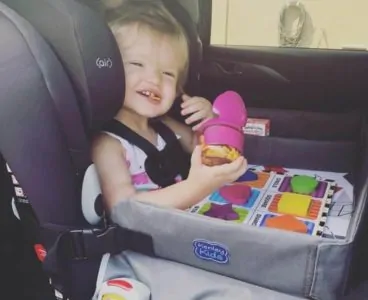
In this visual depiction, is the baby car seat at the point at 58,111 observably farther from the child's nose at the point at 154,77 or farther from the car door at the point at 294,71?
the car door at the point at 294,71

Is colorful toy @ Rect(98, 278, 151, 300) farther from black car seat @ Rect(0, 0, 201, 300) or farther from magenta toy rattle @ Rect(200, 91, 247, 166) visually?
magenta toy rattle @ Rect(200, 91, 247, 166)

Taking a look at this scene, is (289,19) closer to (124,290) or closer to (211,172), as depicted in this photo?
(211,172)

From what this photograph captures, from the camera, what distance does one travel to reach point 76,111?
28.5 inches

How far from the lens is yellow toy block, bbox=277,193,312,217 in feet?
3.00

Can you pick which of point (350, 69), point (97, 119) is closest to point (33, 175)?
point (97, 119)

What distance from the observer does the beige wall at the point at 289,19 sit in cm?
87

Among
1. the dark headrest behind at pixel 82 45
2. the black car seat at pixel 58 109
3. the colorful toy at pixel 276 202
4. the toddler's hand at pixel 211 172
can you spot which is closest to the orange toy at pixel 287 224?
the colorful toy at pixel 276 202

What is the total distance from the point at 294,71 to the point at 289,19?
130 millimetres

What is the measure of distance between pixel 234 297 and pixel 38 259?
0.38 m

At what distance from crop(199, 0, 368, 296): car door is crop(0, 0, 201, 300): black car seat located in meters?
0.31

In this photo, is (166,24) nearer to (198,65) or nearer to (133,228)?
(198,65)

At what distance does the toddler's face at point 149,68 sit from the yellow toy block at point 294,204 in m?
0.27

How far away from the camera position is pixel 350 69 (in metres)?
0.99

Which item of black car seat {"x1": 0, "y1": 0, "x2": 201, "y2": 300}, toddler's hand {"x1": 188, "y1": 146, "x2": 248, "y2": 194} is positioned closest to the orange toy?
toddler's hand {"x1": 188, "y1": 146, "x2": 248, "y2": 194}
